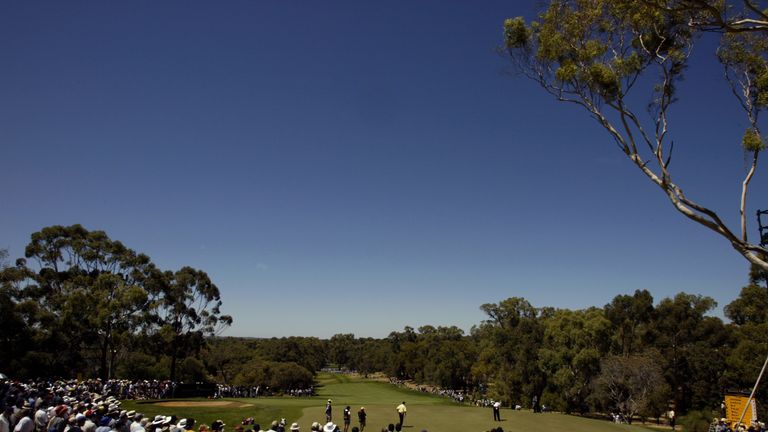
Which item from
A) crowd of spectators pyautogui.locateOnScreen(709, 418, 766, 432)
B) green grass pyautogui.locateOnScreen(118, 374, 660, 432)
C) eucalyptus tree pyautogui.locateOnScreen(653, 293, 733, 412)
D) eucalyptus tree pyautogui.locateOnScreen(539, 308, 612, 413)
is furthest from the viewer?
eucalyptus tree pyautogui.locateOnScreen(539, 308, 612, 413)

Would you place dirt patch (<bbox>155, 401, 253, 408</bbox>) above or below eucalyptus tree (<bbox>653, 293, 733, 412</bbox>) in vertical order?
below

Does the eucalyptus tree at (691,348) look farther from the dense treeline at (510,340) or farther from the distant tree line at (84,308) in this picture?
the distant tree line at (84,308)

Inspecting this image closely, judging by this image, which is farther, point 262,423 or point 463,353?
point 463,353

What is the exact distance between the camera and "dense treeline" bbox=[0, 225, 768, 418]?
134ft

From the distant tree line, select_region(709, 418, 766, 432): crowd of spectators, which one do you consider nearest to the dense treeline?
the distant tree line

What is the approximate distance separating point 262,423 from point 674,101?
1050 inches

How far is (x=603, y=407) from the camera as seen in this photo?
5091 centimetres

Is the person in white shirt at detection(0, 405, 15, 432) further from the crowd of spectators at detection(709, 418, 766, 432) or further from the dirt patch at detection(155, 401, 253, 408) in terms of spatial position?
the crowd of spectators at detection(709, 418, 766, 432)

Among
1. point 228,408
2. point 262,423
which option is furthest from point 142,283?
point 262,423

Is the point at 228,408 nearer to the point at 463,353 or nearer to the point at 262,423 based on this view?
the point at 262,423

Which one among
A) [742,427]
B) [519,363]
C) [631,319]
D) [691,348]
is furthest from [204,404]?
[631,319]

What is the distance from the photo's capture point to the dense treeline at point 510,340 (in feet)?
134

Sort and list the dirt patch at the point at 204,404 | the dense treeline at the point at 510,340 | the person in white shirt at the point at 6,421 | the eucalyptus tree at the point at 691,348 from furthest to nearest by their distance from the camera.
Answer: the eucalyptus tree at the point at 691,348 < the dense treeline at the point at 510,340 < the dirt patch at the point at 204,404 < the person in white shirt at the point at 6,421

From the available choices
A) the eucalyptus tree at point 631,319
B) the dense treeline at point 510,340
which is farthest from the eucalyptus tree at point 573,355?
the eucalyptus tree at point 631,319
